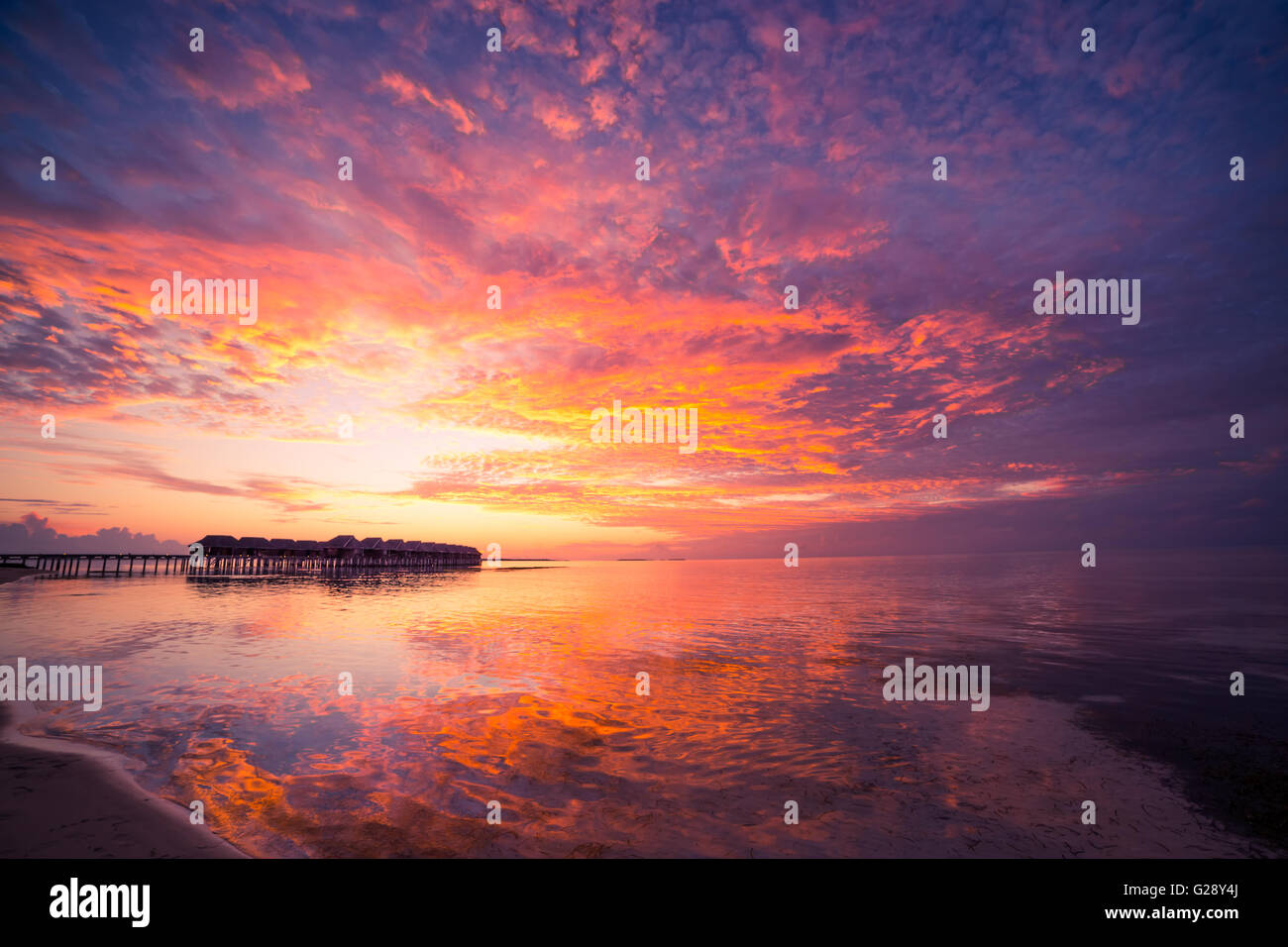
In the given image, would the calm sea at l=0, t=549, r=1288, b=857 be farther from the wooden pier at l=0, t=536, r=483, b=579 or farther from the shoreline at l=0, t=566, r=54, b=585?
the wooden pier at l=0, t=536, r=483, b=579

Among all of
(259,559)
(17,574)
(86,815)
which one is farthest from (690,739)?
(259,559)

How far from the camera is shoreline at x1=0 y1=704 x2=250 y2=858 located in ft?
19.6

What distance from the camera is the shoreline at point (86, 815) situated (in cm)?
598

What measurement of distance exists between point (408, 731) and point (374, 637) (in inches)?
527

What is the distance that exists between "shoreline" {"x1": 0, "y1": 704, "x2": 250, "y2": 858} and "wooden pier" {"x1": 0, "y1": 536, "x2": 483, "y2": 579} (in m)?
85.5

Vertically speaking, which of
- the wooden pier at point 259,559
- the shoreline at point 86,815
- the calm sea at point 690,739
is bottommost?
the wooden pier at point 259,559

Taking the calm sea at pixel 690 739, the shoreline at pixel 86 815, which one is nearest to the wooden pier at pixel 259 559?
the calm sea at pixel 690 739

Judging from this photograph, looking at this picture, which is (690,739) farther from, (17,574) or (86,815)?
(17,574)

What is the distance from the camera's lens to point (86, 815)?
6.76m

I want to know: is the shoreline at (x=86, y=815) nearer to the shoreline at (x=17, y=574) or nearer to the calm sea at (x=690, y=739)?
A: the calm sea at (x=690, y=739)

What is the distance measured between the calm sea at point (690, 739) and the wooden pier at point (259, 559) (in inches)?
2696

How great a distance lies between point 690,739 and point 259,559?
106979mm
